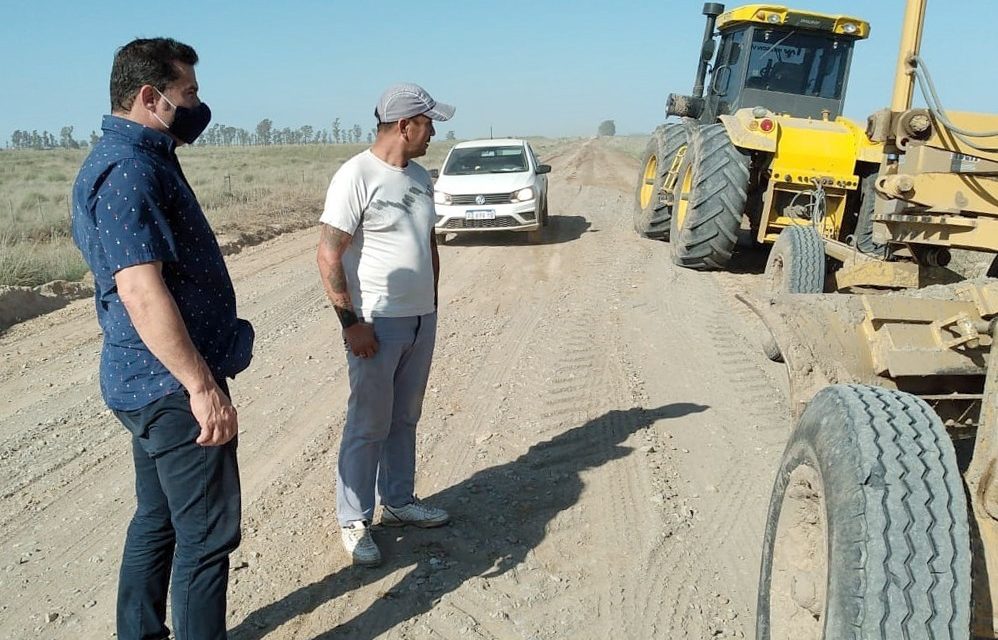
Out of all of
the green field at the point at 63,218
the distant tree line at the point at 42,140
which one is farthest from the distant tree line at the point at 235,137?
the green field at the point at 63,218

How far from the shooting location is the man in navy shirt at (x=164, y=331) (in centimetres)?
216

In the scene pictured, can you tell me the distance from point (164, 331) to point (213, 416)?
285 mm

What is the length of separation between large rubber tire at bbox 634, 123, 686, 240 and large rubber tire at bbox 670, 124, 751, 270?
1.79m

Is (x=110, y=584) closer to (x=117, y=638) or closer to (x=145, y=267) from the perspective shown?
(x=117, y=638)

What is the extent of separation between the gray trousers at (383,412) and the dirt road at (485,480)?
27 cm

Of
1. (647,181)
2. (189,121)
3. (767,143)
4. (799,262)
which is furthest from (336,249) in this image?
(647,181)

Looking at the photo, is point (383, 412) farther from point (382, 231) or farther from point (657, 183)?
point (657, 183)

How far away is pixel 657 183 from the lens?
10.8 m

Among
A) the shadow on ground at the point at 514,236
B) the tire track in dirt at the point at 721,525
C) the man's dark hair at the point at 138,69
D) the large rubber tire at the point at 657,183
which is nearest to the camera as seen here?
the man's dark hair at the point at 138,69

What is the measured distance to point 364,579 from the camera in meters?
3.27

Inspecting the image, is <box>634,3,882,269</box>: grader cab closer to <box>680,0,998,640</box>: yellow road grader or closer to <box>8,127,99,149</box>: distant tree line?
<box>680,0,998,640</box>: yellow road grader

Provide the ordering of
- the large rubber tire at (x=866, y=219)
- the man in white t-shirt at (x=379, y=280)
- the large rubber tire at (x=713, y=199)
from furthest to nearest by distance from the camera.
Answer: the large rubber tire at (x=713, y=199)
the large rubber tire at (x=866, y=219)
the man in white t-shirt at (x=379, y=280)

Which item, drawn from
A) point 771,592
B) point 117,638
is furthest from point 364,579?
point 771,592

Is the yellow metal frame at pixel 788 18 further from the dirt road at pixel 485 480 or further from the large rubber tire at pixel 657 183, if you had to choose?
the dirt road at pixel 485 480
